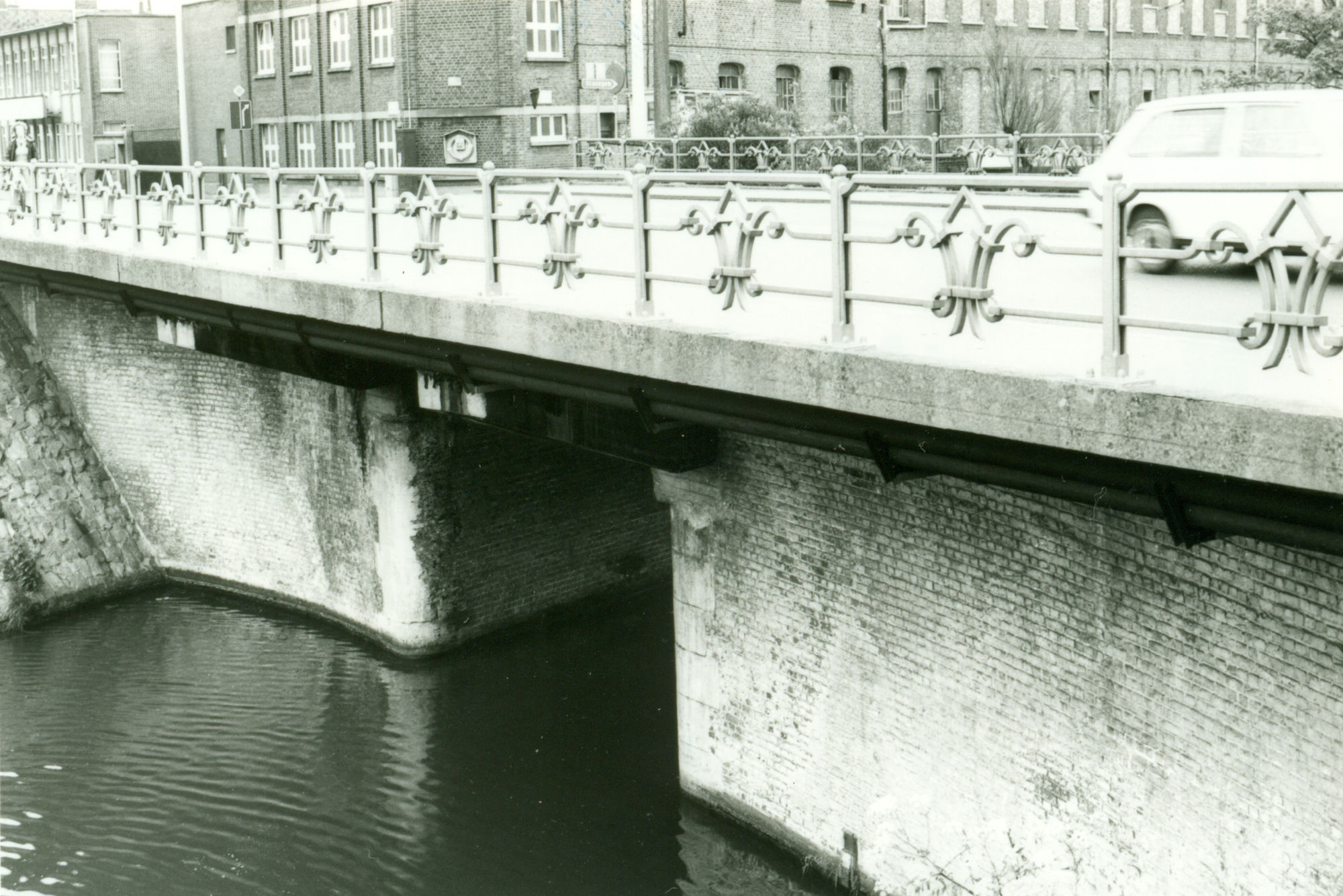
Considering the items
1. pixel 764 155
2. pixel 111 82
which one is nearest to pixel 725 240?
pixel 764 155

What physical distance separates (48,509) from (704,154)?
10317 millimetres

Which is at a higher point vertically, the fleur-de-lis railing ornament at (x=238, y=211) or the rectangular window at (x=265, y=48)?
the rectangular window at (x=265, y=48)

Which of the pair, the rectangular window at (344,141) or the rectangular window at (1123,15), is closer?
the rectangular window at (344,141)

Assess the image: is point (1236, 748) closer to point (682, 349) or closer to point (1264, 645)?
point (1264, 645)

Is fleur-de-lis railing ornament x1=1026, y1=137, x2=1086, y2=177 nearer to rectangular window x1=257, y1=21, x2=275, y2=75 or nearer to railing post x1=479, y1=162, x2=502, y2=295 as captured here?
railing post x1=479, y1=162, x2=502, y2=295

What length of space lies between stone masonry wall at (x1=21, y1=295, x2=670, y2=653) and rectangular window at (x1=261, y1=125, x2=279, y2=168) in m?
20.8

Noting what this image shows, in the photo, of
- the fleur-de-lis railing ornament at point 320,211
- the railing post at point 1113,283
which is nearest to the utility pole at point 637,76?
the fleur-de-lis railing ornament at point 320,211

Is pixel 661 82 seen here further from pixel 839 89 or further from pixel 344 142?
pixel 839 89

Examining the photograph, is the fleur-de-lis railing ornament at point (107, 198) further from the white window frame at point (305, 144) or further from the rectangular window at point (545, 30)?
the white window frame at point (305, 144)

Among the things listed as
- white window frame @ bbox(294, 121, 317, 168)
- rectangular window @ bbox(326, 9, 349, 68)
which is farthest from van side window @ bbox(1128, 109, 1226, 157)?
white window frame @ bbox(294, 121, 317, 168)

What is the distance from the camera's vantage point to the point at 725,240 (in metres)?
8.07

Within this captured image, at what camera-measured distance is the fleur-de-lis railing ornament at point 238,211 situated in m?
13.1

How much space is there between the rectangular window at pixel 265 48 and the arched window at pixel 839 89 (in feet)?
45.5

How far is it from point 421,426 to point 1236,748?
894 cm
